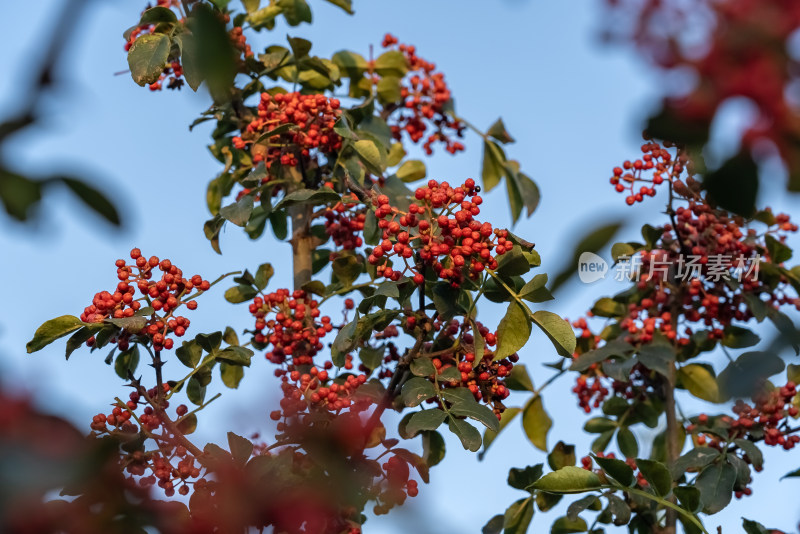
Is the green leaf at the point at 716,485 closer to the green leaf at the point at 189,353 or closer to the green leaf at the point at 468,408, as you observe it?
the green leaf at the point at 468,408

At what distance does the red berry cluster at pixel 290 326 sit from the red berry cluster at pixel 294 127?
0.41 metres

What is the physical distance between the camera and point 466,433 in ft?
7.12

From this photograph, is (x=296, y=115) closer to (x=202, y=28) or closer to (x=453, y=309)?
(x=453, y=309)

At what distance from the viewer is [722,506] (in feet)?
8.03

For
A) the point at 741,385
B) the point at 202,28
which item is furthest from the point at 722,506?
the point at 202,28

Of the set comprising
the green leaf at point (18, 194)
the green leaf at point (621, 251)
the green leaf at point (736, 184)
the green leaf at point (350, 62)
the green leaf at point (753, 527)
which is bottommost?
the green leaf at point (18, 194)

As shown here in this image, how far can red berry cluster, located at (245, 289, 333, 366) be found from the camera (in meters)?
2.64

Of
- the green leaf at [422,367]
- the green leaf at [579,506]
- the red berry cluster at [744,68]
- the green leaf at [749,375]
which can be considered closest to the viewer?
the red berry cluster at [744,68]

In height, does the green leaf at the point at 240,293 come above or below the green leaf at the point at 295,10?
below

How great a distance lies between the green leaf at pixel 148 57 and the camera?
2.56 metres

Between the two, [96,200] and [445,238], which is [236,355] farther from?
[96,200]

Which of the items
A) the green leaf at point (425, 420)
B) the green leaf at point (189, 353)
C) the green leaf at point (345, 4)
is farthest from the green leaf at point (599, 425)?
the green leaf at point (345, 4)

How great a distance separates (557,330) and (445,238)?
335mm

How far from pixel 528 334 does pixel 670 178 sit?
0.88m
